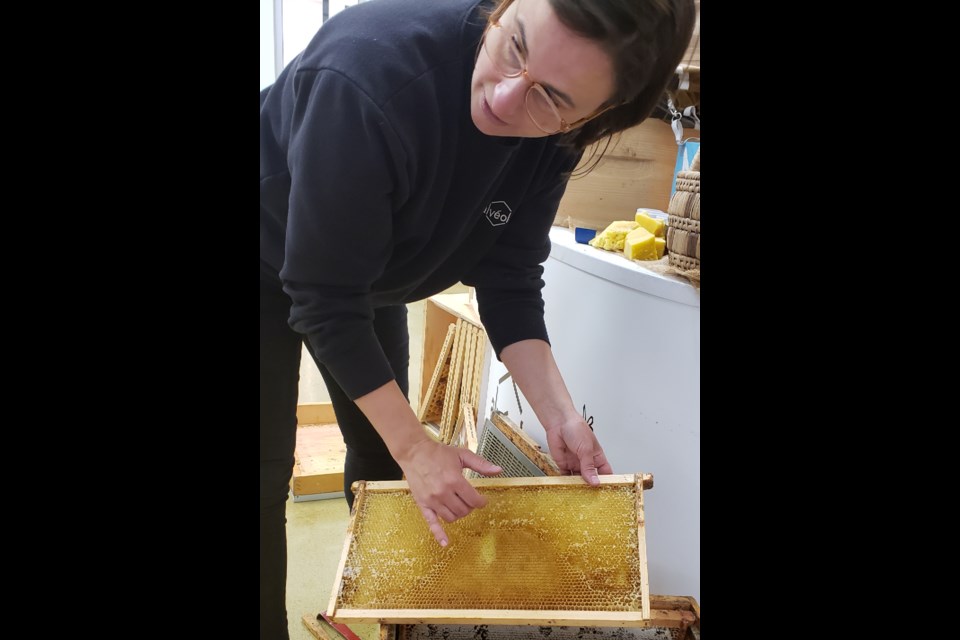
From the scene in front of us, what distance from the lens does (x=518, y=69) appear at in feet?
2.73

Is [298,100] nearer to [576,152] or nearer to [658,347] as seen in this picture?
[576,152]

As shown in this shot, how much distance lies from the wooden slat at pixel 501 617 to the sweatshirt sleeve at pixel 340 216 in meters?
0.35

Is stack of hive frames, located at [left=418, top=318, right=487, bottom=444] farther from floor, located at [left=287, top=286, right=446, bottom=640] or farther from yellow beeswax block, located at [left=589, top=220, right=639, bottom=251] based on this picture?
yellow beeswax block, located at [left=589, top=220, right=639, bottom=251]

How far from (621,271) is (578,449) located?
1.40 ft

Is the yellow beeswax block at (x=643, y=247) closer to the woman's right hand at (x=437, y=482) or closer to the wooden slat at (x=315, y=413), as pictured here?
the woman's right hand at (x=437, y=482)

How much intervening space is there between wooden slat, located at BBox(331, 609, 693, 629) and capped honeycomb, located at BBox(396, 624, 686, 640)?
24 cm

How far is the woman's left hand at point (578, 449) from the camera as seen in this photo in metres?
1.18

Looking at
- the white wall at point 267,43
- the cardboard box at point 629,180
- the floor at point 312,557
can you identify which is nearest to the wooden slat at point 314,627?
the floor at point 312,557

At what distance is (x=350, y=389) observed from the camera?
96cm

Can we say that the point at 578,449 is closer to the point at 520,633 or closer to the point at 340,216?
the point at 520,633

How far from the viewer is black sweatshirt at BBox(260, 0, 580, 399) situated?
836mm

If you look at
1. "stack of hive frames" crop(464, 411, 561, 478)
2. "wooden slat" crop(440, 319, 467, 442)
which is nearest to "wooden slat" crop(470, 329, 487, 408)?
"wooden slat" crop(440, 319, 467, 442)
